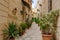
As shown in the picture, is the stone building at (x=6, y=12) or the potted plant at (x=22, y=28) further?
the potted plant at (x=22, y=28)

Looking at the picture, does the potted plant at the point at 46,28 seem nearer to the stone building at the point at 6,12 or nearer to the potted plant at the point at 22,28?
the potted plant at the point at 22,28

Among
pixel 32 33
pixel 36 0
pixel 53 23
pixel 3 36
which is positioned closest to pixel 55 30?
pixel 53 23

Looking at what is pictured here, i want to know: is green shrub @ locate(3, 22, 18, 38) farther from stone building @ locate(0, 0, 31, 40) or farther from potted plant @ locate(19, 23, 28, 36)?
potted plant @ locate(19, 23, 28, 36)

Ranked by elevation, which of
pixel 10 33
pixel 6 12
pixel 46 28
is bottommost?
pixel 46 28

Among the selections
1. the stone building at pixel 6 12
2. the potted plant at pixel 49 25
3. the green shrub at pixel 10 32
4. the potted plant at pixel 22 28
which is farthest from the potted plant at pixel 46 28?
the green shrub at pixel 10 32

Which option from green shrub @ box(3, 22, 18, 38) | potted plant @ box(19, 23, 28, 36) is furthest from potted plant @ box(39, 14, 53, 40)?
green shrub @ box(3, 22, 18, 38)

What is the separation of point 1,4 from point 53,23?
143 inches

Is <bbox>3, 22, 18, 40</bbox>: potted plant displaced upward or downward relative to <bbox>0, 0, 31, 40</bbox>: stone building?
downward

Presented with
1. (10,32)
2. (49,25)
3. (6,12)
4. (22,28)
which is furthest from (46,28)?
(10,32)

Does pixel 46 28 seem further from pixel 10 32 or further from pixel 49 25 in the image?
pixel 10 32

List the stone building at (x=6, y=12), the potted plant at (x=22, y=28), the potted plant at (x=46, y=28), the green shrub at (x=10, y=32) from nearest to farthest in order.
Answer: the stone building at (x=6, y=12) < the green shrub at (x=10, y=32) < the potted plant at (x=22, y=28) < the potted plant at (x=46, y=28)

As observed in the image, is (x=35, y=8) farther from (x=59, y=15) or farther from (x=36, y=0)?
(x=59, y=15)

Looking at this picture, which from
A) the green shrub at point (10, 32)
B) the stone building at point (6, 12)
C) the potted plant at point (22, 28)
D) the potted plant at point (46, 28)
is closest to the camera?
the stone building at point (6, 12)

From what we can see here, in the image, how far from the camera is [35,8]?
14.7m
